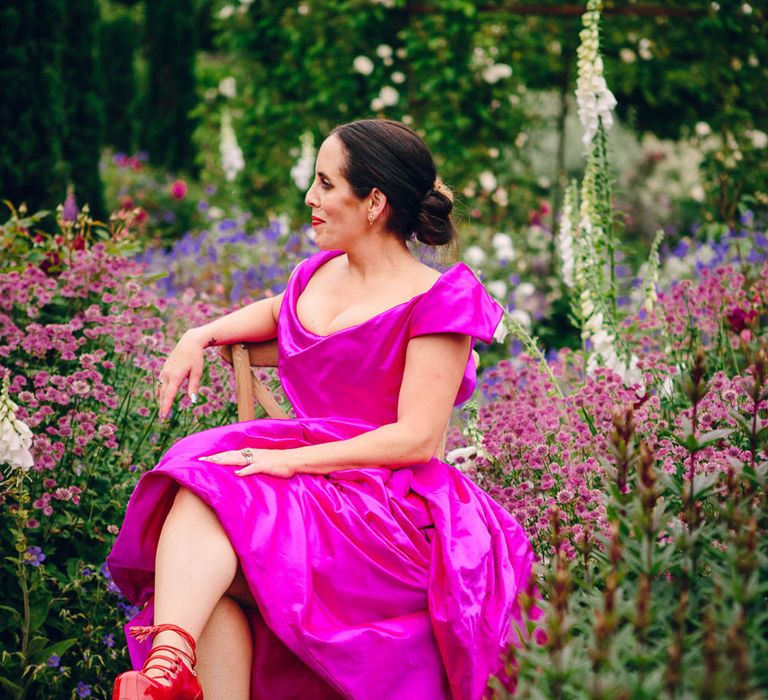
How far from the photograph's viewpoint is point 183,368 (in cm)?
249

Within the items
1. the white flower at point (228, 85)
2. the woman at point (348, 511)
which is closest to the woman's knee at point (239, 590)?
the woman at point (348, 511)

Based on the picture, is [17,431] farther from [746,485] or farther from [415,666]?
[746,485]

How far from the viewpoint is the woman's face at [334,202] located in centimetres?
241

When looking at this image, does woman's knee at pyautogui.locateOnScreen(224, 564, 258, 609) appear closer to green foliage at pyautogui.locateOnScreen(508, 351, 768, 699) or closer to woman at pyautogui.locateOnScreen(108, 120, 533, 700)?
woman at pyautogui.locateOnScreen(108, 120, 533, 700)

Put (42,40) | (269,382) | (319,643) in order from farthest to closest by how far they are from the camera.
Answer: (42,40), (269,382), (319,643)

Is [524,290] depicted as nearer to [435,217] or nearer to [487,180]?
[487,180]

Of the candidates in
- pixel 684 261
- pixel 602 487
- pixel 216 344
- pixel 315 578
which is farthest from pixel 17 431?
pixel 684 261

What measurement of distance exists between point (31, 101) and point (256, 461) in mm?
3760

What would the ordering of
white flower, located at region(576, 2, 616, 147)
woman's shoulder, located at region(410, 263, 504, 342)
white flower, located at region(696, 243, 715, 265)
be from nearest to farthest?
woman's shoulder, located at region(410, 263, 504, 342) < white flower, located at region(576, 2, 616, 147) < white flower, located at region(696, 243, 715, 265)

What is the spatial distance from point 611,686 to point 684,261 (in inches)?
182

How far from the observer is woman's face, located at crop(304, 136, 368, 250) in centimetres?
241

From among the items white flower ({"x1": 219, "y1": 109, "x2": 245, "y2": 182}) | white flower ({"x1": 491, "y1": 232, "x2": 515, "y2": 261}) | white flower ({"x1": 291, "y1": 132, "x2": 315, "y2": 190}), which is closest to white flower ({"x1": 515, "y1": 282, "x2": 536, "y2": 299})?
white flower ({"x1": 491, "y1": 232, "x2": 515, "y2": 261})

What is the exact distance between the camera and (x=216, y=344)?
8.41ft

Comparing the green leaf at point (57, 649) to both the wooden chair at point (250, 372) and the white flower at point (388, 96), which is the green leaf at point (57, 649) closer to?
the wooden chair at point (250, 372)
